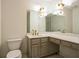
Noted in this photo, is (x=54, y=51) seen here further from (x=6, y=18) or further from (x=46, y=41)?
(x=6, y=18)

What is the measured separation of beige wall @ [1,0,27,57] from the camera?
9.53 ft

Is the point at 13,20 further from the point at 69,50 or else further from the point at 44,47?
the point at 69,50

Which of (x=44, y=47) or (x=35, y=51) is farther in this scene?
(x=44, y=47)

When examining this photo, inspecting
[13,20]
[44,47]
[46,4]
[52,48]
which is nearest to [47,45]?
[44,47]

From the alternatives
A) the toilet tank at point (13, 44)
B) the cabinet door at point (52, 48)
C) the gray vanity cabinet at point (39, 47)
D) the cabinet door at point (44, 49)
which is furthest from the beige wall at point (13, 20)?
the cabinet door at point (52, 48)

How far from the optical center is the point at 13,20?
10.1 feet

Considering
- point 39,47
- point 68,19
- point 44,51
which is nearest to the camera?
point 39,47

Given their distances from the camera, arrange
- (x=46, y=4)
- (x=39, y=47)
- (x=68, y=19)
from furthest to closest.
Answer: (x=46, y=4) → (x=68, y=19) → (x=39, y=47)

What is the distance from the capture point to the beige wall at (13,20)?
2.91m

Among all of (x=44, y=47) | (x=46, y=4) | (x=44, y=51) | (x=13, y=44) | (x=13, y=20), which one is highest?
(x=46, y=4)

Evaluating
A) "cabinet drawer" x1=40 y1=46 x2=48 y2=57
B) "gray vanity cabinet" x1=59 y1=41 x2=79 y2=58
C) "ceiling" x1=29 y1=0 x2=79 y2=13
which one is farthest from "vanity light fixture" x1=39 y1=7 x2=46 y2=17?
"gray vanity cabinet" x1=59 y1=41 x2=79 y2=58

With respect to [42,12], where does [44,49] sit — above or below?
below

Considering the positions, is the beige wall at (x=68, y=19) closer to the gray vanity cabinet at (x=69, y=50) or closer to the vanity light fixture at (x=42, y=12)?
the gray vanity cabinet at (x=69, y=50)

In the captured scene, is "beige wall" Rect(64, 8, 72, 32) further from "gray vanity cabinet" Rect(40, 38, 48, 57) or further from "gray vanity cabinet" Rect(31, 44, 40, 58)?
"gray vanity cabinet" Rect(31, 44, 40, 58)
